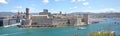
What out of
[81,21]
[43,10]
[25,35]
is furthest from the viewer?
[43,10]

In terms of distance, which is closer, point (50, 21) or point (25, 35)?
point (25, 35)

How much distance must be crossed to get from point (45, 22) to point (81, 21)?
4915mm

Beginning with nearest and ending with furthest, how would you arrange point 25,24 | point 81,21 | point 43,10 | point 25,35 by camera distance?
point 25,35
point 25,24
point 81,21
point 43,10

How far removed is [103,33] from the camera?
4.70 metres

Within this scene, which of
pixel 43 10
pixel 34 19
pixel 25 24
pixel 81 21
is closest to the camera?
pixel 25 24

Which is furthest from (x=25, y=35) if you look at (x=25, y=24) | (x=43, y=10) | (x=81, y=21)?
(x=43, y=10)

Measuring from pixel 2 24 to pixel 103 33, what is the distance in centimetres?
2282

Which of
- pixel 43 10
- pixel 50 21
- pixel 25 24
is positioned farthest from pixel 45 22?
pixel 43 10

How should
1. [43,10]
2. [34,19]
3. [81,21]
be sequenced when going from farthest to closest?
[43,10], [81,21], [34,19]

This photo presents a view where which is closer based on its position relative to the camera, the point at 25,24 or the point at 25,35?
the point at 25,35

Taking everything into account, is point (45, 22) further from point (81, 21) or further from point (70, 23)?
point (81, 21)

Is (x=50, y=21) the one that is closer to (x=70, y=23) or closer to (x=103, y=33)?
(x=70, y=23)

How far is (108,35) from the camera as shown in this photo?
15.4 feet

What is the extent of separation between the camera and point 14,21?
2966 cm
